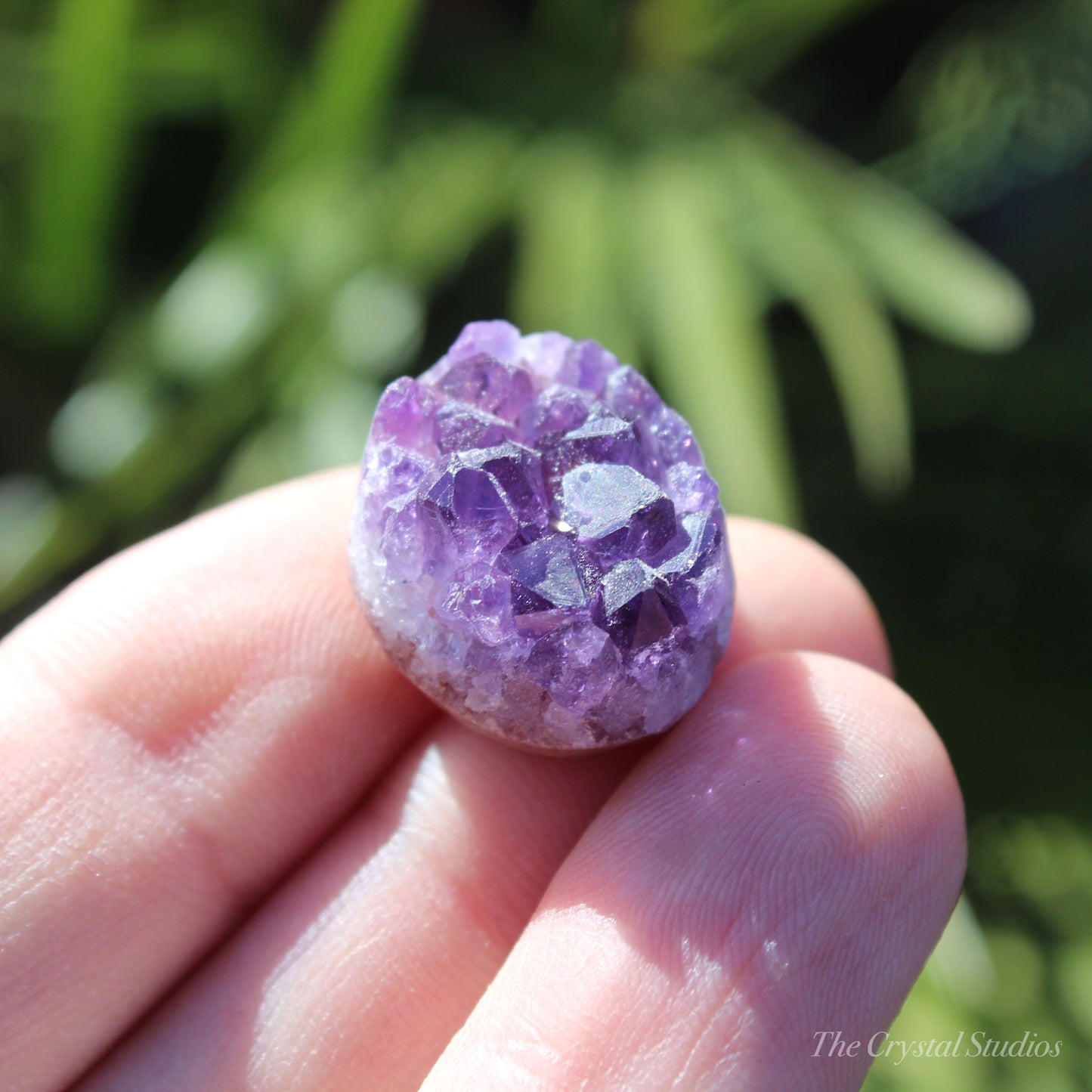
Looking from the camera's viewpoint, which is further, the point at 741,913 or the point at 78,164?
the point at 78,164

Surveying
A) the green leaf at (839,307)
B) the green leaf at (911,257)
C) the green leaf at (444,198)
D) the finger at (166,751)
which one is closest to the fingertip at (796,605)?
the finger at (166,751)

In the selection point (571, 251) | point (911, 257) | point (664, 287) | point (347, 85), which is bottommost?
point (911, 257)

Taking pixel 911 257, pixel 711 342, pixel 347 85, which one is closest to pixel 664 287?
pixel 711 342

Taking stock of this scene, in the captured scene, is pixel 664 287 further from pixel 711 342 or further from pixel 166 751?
pixel 166 751

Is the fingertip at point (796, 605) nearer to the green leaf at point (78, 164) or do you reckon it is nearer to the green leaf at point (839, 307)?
the green leaf at point (839, 307)

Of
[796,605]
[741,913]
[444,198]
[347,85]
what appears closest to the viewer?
[741,913]

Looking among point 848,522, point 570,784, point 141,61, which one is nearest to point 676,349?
point 848,522

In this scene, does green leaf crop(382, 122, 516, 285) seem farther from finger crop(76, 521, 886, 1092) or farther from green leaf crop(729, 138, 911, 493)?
finger crop(76, 521, 886, 1092)
